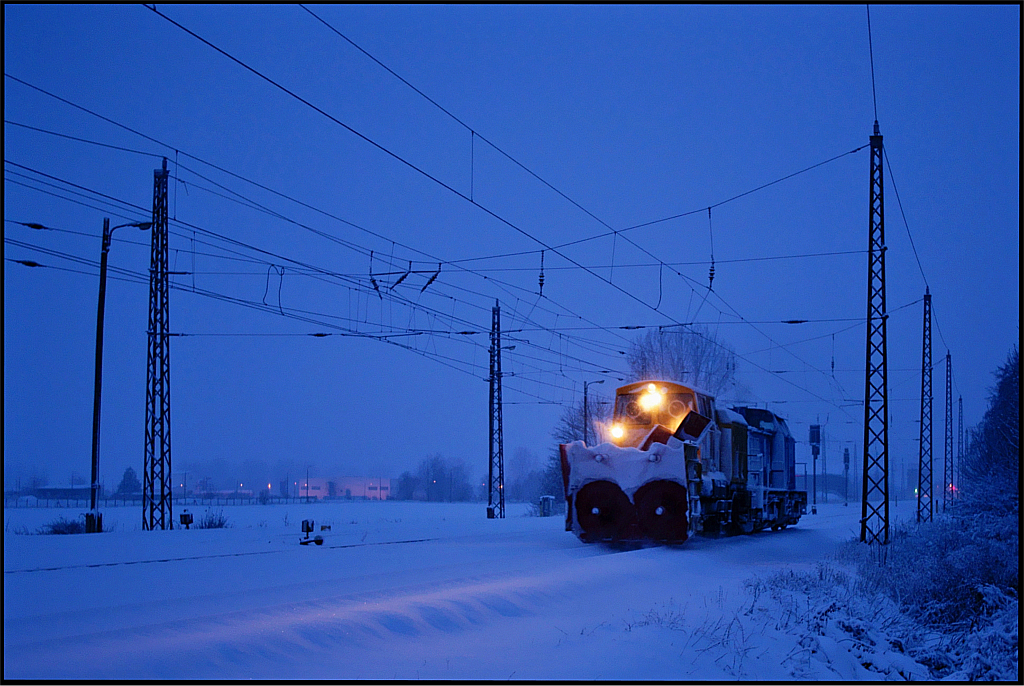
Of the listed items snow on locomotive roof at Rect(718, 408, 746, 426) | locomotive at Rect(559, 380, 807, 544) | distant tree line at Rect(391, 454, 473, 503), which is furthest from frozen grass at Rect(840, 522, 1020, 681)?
distant tree line at Rect(391, 454, 473, 503)

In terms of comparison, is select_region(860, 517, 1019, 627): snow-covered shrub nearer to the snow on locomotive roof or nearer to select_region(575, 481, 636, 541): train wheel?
select_region(575, 481, 636, 541): train wheel

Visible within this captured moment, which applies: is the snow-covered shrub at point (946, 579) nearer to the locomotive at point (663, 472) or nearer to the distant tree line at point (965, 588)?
the distant tree line at point (965, 588)

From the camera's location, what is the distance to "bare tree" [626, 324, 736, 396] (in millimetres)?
47481

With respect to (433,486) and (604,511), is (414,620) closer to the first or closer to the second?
(604,511)

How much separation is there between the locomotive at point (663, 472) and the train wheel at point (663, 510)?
2 cm

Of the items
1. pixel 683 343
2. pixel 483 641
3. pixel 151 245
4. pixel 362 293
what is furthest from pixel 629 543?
pixel 683 343

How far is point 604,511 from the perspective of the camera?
63.4 ft

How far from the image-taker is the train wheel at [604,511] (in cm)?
1900

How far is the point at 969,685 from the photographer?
29.2 feet

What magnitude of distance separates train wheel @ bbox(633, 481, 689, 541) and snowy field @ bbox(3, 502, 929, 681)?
1316 millimetres

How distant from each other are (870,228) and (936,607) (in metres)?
11.0

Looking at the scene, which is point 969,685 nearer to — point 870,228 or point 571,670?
point 571,670

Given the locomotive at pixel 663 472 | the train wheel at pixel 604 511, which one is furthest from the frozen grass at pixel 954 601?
the train wheel at pixel 604 511

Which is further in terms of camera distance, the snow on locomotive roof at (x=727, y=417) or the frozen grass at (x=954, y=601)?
the snow on locomotive roof at (x=727, y=417)
